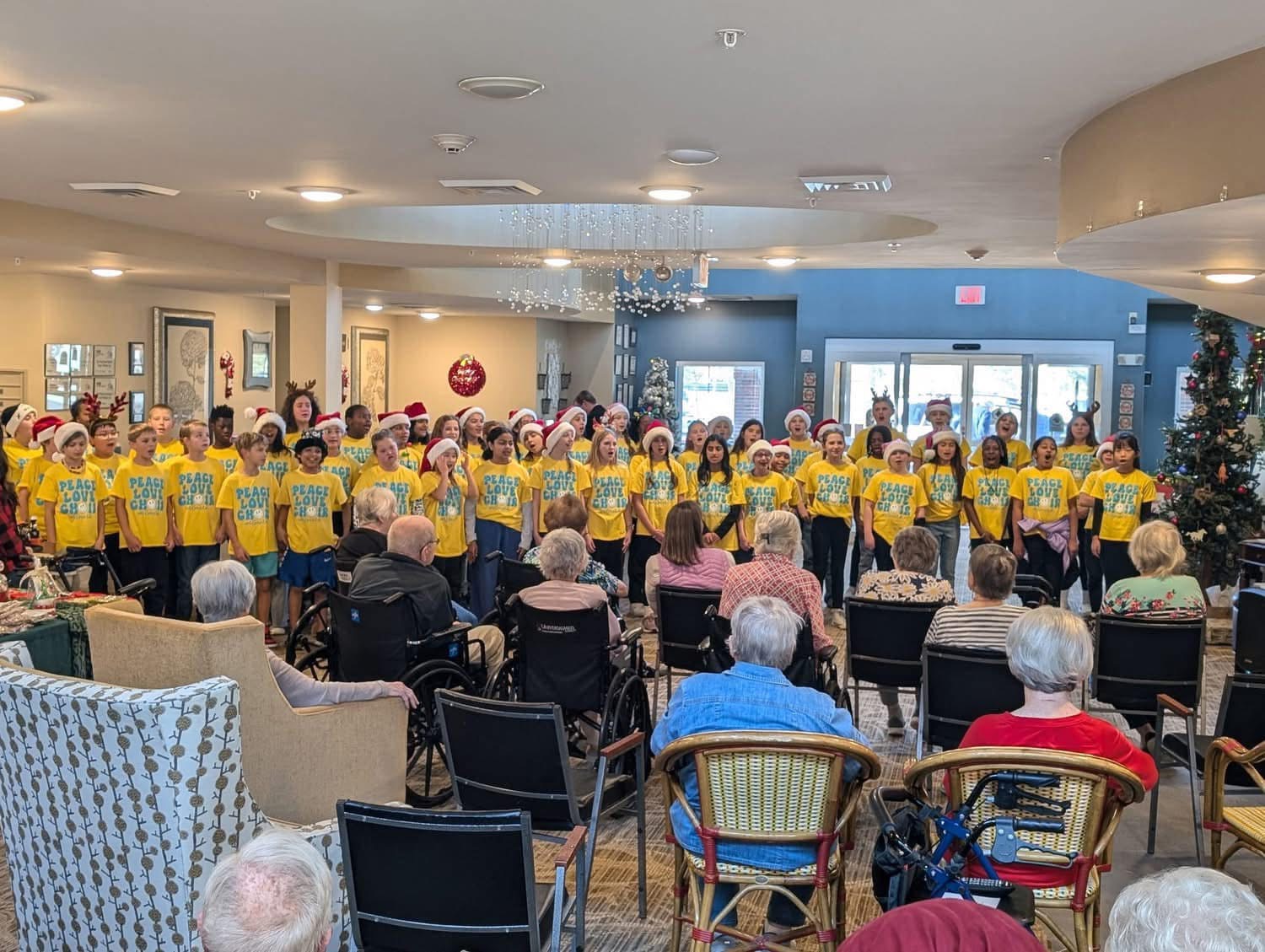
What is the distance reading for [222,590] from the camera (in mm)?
4234

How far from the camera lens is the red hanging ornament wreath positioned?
19.0 meters

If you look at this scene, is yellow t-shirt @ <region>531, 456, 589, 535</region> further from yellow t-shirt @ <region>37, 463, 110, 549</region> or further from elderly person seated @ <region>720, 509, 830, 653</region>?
elderly person seated @ <region>720, 509, 830, 653</region>

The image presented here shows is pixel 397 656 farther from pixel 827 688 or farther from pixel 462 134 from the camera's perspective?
pixel 462 134

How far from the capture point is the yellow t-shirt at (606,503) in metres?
9.34

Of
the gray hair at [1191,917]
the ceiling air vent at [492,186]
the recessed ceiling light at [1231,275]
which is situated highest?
the ceiling air vent at [492,186]

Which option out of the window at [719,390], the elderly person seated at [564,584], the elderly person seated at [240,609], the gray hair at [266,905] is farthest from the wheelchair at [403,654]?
the window at [719,390]

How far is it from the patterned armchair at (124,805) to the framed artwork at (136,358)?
1081 cm

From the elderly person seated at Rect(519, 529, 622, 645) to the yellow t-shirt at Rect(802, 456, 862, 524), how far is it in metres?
4.49

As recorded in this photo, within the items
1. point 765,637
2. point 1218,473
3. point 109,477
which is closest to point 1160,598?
point 765,637

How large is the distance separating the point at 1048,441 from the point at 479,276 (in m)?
7.38

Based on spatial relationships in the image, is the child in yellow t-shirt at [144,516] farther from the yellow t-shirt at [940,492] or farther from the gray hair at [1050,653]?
the gray hair at [1050,653]

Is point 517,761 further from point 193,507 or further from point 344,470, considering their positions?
point 344,470

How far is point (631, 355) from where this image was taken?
21.4 meters

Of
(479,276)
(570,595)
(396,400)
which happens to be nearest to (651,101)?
(570,595)
